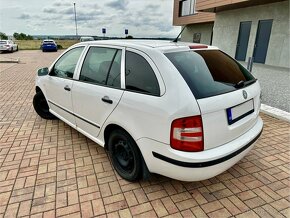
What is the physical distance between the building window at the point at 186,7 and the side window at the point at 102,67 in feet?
63.3

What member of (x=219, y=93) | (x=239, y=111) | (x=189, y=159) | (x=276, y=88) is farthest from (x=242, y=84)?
(x=276, y=88)

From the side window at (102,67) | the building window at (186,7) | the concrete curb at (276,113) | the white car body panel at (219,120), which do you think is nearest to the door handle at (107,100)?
the side window at (102,67)

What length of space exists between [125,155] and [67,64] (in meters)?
1.88

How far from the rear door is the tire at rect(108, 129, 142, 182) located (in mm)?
279

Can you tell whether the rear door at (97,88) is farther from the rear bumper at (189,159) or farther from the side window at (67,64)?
the rear bumper at (189,159)

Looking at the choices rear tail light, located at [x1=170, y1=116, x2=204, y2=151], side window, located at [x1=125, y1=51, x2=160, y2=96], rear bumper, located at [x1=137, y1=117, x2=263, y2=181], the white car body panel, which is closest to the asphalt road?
the white car body panel

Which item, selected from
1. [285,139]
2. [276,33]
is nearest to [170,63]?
[285,139]

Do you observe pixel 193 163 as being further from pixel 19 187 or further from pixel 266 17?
pixel 266 17

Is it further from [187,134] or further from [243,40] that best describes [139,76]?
[243,40]

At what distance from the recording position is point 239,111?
234cm

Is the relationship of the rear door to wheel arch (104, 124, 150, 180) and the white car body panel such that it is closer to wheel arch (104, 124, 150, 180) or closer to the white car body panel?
wheel arch (104, 124, 150, 180)

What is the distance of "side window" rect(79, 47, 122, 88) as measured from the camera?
2.68m

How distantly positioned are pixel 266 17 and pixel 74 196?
1238cm

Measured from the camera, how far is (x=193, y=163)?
204 cm
